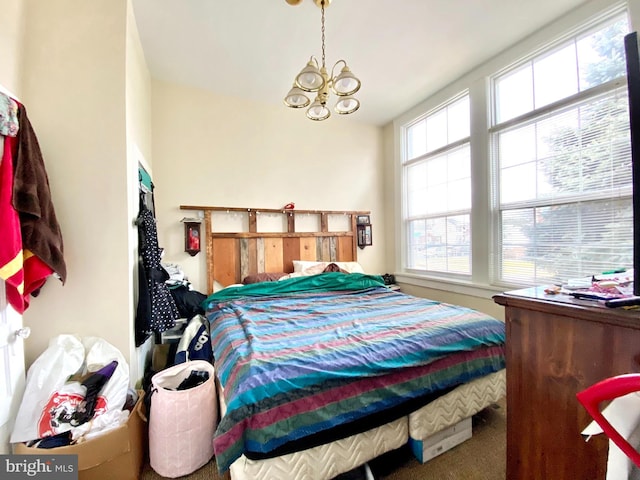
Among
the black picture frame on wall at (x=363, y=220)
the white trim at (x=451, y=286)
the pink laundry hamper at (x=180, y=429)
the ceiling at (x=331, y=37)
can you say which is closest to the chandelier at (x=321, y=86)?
the ceiling at (x=331, y=37)

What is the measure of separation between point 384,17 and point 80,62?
6.81 feet

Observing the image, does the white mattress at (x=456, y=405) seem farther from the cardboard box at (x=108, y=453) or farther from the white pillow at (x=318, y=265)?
the white pillow at (x=318, y=265)

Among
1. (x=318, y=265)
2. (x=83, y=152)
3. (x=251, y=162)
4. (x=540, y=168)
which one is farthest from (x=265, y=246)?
(x=540, y=168)

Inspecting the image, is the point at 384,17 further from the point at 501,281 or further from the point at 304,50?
the point at 501,281

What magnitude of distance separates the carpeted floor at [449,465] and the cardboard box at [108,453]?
0.16 meters

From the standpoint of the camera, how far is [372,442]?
1.30 m

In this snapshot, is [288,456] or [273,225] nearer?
[288,456]

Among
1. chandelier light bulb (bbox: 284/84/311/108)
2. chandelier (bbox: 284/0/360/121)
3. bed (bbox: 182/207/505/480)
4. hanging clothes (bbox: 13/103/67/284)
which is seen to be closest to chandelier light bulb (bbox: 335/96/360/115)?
chandelier (bbox: 284/0/360/121)

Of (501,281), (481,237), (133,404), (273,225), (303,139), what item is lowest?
(133,404)

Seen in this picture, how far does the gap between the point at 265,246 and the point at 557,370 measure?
2842 mm

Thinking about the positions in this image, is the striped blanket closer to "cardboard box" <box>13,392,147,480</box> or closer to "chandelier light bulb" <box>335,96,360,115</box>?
"cardboard box" <box>13,392,147,480</box>

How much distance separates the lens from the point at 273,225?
10.9 feet

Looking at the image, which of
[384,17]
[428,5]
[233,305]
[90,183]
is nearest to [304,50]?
[384,17]

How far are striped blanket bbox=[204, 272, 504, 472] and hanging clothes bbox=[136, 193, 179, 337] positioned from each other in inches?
14.4
